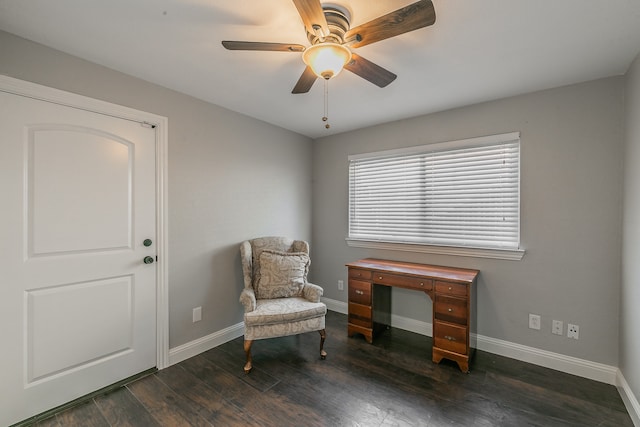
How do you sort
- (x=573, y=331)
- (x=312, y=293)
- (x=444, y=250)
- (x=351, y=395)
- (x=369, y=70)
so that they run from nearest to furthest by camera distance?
(x=369, y=70) < (x=351, y=395) < (x=573, y=331) < (x=312, y=293) < (x=444, y=250)

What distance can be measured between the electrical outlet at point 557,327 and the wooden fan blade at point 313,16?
2.86 metres

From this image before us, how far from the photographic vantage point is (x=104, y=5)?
4.75 feet

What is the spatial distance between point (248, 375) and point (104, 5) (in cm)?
261

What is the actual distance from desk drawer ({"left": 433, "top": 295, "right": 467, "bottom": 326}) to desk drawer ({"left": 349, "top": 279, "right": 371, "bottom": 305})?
0.67 meters

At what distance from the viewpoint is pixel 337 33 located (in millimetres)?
1452

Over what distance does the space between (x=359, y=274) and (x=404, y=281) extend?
1.57 ft

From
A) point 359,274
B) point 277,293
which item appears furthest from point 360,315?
point 277,293

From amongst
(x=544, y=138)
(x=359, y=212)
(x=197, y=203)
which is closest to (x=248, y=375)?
(x=197, y=203)

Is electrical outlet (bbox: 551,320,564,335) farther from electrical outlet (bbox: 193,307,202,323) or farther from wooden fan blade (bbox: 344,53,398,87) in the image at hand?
electrical outlet (bbox: 193,307,202,323)

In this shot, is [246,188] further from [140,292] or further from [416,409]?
[416,409]

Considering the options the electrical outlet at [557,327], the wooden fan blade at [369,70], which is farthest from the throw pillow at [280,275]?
the electrical outlet at [557,327]

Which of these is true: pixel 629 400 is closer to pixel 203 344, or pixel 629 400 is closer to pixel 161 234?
pixel 203 344

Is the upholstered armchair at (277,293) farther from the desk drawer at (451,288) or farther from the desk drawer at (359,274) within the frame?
the desk drawer at (451,288)

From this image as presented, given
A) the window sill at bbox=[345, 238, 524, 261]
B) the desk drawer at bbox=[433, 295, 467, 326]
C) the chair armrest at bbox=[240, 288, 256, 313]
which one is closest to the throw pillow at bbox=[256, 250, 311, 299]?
the chair armrest at bbox=[240, 288, 256, 313]
